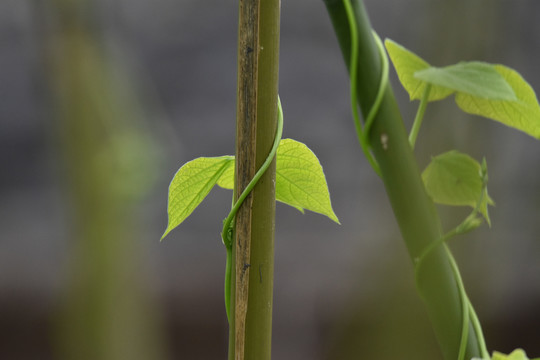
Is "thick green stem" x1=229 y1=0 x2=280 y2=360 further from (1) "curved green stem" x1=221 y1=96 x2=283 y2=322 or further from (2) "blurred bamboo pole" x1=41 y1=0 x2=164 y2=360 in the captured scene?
(2) "blurred bamboo pole" x1=41 y1=0 x2=164 y2=360

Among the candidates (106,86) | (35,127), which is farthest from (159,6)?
(106,86)

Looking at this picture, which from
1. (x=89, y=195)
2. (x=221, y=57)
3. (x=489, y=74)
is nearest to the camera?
(x=489, y=74)

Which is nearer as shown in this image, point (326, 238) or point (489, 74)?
point (489, 74)

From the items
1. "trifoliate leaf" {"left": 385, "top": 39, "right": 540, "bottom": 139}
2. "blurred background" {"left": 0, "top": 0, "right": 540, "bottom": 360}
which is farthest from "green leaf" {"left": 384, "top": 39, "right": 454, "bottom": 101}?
"blurred background" {"left": 0, "top": 0, "right": 540, "bottom": 360}

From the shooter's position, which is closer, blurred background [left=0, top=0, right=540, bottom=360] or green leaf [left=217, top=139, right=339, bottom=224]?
green leaf [left=217, top=139, right=339, bottom=224]

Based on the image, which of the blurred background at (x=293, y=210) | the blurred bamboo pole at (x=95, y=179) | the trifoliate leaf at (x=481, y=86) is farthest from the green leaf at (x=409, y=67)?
the blurred background at (x=293, y=210)

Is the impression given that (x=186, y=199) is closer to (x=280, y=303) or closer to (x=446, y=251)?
(x=446, y=251)
